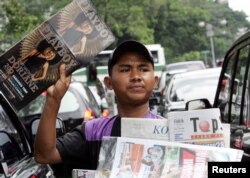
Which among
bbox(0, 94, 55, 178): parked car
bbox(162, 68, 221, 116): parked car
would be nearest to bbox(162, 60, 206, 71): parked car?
bbox(162, 68, 221, 116): parked car

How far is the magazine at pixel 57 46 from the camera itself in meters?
2.49

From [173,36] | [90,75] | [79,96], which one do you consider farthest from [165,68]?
[173,36]

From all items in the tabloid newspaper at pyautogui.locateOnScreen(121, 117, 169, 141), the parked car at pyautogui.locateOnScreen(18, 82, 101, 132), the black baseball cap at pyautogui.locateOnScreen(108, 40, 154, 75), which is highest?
the black baseball cap at pyautogui.locateOnScreen(108, 40, 154, 75)

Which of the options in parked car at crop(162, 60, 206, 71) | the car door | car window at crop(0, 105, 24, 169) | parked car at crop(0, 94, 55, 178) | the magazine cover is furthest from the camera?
parked car at crop(162, 60, 206, 71)

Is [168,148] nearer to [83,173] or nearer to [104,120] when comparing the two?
[83,173]

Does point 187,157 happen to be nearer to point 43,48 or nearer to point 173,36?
point 43,48

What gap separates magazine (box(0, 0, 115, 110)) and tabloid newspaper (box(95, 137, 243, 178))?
45 cm

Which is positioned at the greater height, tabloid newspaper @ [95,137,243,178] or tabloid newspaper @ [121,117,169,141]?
tabloid newspaper @ [121,117,169,141]

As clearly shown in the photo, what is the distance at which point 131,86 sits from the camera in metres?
2.50

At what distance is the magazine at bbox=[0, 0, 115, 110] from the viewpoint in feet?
8.18

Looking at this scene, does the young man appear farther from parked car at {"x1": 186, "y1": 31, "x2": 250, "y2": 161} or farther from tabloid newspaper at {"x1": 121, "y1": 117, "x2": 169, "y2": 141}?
parked car at {"x1": 186, "y1": 31, "x2": 250, "y2": 161}

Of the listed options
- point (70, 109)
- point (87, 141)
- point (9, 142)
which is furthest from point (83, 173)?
point (70, 109)

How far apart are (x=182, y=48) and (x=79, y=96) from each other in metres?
57.5

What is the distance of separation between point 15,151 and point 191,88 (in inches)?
302
